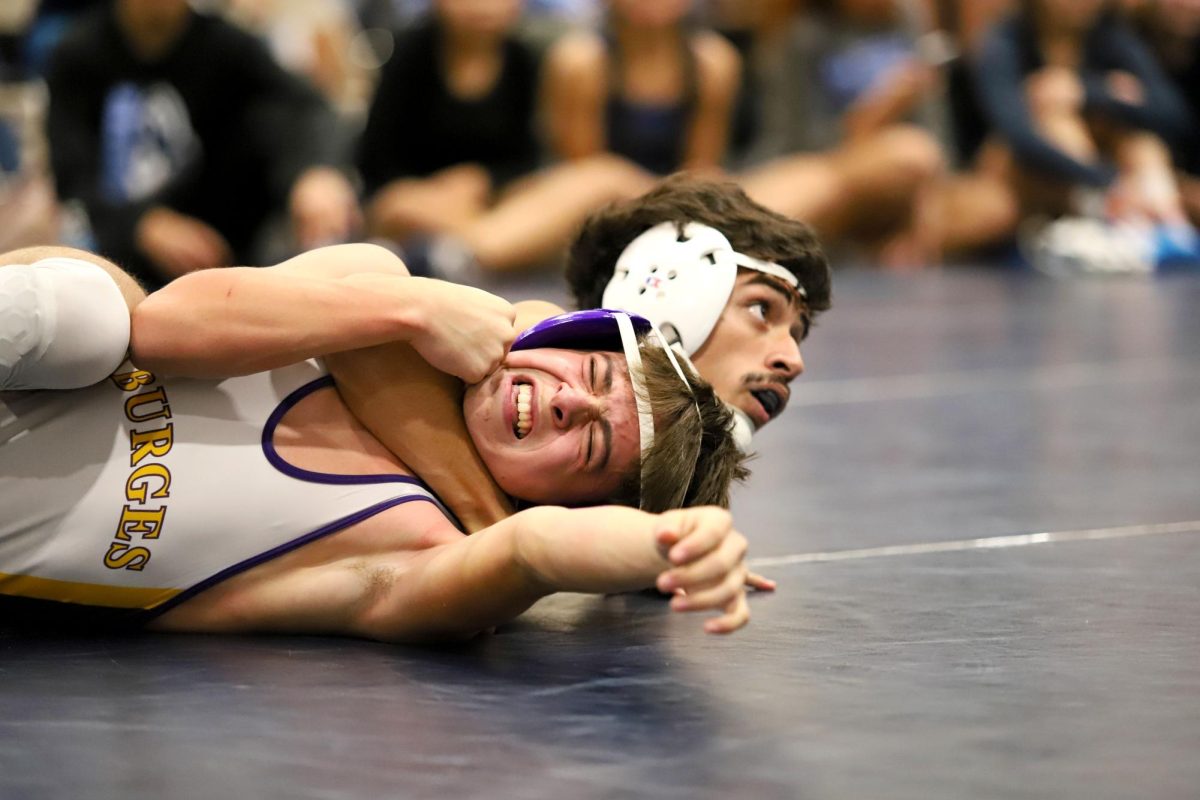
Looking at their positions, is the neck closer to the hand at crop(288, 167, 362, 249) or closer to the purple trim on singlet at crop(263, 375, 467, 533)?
the hand at crop(288, 167, 362, 249)

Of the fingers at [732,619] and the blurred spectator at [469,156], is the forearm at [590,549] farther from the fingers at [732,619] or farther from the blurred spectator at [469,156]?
the blurred spectator at [469,156]

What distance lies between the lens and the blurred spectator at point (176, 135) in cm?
557

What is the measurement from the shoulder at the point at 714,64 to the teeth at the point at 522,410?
15.6 ft

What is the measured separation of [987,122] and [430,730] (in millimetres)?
6178

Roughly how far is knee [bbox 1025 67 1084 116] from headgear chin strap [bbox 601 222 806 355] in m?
4.93

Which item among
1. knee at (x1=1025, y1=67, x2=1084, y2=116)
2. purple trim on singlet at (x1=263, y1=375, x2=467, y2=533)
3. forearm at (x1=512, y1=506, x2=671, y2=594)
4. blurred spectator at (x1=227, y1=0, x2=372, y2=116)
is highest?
blurred spectator at (x1=227, y1=0, x2=372, y2=116)

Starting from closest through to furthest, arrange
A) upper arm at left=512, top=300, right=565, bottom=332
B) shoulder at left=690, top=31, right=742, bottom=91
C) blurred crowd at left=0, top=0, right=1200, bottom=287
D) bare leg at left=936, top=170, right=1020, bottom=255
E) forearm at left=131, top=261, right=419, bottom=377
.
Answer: forearm at left=131, top=261, right=419, bottom=377 < upper arm at left=512, top=300, right=565, bottom=332 < blurred crowd at left=0, top=0, right=1200, bottom=287 < shoulder at left=690, top=31, right=742, bottom=91 < bare leg at left=936, top=170, right=1020, bottom=255

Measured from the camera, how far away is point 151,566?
5.71ft

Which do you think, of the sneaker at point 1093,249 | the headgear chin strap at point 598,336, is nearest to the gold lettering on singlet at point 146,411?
the headgear chin strap at point 598,336

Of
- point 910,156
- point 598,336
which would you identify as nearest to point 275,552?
point 598,336

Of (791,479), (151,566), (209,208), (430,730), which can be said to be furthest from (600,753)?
(209,208)

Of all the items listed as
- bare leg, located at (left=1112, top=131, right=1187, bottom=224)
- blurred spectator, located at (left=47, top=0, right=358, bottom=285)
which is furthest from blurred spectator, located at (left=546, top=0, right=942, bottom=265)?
blurred spectator, located at (left=47, top=0, right=358, bottom=285)

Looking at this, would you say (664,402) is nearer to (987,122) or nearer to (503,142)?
(503,142)

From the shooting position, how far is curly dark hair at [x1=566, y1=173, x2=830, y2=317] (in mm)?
2195
